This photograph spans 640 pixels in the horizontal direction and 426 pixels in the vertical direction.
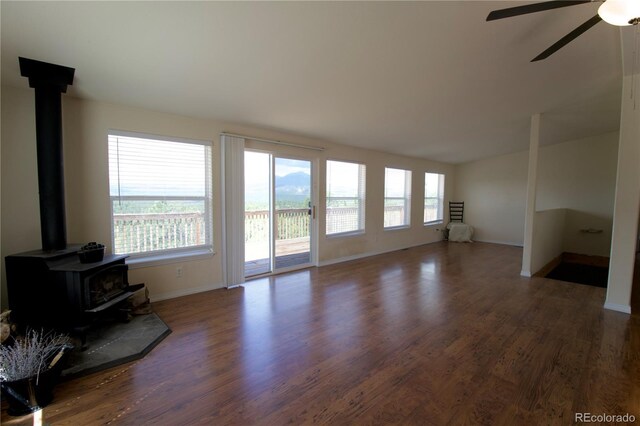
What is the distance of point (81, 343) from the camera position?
2287mm

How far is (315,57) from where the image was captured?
2418mm

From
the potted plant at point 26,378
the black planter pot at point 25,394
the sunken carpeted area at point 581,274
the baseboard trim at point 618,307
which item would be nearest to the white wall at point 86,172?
the potted plant at point 26,378

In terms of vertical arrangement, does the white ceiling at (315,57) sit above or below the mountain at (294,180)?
above

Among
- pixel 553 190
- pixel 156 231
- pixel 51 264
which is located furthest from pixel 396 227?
pixel 51 264

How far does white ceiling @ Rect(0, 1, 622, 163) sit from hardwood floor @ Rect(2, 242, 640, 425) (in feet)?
7.87

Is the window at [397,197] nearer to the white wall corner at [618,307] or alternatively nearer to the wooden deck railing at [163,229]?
the wooden deck railing at [163,229]

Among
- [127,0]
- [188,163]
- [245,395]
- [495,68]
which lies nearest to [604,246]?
A: [495,68]

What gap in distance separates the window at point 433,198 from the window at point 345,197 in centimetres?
269

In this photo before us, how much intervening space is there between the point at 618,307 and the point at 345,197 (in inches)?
159

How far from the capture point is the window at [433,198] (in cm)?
760

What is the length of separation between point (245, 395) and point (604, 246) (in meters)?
8.19

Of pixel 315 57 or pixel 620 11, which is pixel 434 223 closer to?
pixel 315 57

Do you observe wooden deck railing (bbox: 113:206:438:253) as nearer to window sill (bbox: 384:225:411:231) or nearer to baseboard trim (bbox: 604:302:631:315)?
window sill (bbox: 384:225:411:231)

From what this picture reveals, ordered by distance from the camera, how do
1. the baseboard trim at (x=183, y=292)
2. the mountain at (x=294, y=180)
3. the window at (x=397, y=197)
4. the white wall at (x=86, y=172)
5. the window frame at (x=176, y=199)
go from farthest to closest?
1. the window at (x=397, y=197)
2. the mountain at (x=294, y=180)
3. the baseboard trim at (x=183, y=292)
4. the window frame at (x=176, y=199)
5. the white wall at (x=86, y=172)
